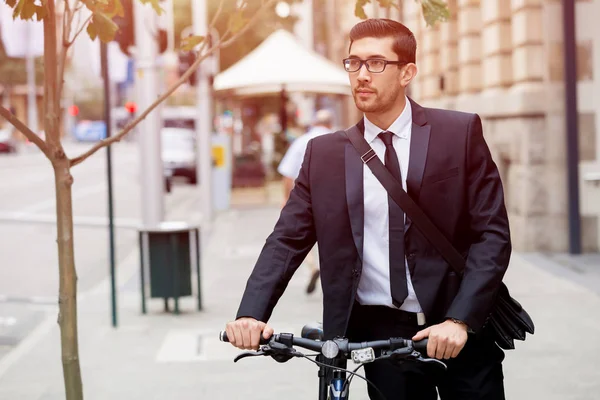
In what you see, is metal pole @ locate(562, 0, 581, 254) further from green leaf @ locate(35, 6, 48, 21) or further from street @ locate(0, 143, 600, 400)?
green leaf @ locate(35, 6, 48, 21)

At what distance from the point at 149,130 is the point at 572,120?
16.4 feet

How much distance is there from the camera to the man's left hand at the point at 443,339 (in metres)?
2.61

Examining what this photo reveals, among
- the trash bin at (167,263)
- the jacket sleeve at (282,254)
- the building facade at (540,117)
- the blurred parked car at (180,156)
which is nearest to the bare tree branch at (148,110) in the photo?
the jacket sleeve at (282,254)

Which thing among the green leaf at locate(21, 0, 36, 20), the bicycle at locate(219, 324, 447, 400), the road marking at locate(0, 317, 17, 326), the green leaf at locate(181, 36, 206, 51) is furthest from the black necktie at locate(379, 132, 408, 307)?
the road marking at locate(0, 317, 17, 326)

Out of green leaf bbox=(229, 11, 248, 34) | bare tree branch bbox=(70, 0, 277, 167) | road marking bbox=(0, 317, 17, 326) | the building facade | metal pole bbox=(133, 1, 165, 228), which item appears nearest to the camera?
bare tree branch bbox=(70, 0, 277, 167)

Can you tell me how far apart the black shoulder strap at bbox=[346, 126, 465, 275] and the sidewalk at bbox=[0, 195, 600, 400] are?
3008mm

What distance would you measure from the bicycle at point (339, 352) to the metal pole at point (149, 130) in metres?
9.85

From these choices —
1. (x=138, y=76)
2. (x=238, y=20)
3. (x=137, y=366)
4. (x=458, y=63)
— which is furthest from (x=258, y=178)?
(x=238, y=20)

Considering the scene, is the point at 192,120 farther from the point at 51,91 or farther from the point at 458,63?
the point at 51,91

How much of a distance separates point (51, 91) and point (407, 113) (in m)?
1.83

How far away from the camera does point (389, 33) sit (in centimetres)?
288

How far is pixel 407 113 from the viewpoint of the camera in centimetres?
304

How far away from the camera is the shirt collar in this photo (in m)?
3.01

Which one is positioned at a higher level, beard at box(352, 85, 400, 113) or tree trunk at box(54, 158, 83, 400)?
beard at box(352, 85, 400, 113)
